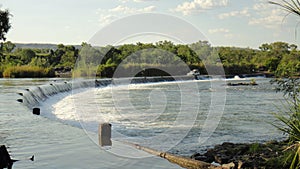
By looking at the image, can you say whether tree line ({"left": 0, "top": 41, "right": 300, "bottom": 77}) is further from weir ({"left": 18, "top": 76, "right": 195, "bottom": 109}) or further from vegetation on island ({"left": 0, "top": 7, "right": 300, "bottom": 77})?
weir ({"left": 18, "top": 76, "right": 195, "bottom": 109})

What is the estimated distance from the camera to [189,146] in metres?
10.1

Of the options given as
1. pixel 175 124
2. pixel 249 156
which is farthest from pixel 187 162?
pixel 175 124

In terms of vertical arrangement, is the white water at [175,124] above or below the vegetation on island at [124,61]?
below

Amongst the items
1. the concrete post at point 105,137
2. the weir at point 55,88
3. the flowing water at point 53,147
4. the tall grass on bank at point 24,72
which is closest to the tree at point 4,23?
the weir at point 55,88

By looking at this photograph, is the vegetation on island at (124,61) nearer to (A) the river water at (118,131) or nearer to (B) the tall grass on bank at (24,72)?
(B) the tall grass on bank at (24,72)

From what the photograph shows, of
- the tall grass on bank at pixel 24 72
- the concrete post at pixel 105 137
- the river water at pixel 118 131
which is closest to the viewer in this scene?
the river water at pixel 118 131

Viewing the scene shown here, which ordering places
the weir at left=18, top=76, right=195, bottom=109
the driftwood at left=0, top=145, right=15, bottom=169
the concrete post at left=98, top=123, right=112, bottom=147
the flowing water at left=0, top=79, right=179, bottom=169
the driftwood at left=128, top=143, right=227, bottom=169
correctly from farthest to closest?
the weir at left=18, top=76, right=195, bottom=109 → the concrete post at left=98, top=123, right=112, bottom=147 → the flowing water at left=0, top=79, right=179, bottom=169 → the driftwood at left=128, top=143, right=227, bottom=169 → the driftwood at left=0, top=145, right=15, bottom=169

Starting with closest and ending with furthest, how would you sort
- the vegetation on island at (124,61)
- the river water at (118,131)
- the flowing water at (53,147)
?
the flowing water at (53,147), the river water at (118,131), the vegetation on island at (124,61)

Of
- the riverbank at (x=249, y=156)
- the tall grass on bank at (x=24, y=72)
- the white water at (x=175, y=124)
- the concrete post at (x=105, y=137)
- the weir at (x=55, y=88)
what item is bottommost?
the white water at (x=175, y=124)

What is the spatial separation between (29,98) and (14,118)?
6.51 m

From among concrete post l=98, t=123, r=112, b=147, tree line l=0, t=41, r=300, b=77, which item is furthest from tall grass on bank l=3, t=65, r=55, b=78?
concrete post l=98, t=123, r=112, b=147

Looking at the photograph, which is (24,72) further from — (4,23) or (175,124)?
(175,124)

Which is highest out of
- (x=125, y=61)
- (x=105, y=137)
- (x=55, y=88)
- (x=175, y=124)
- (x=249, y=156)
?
(x=125, y=61)

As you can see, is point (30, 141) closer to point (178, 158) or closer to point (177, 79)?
point (178, 158)
